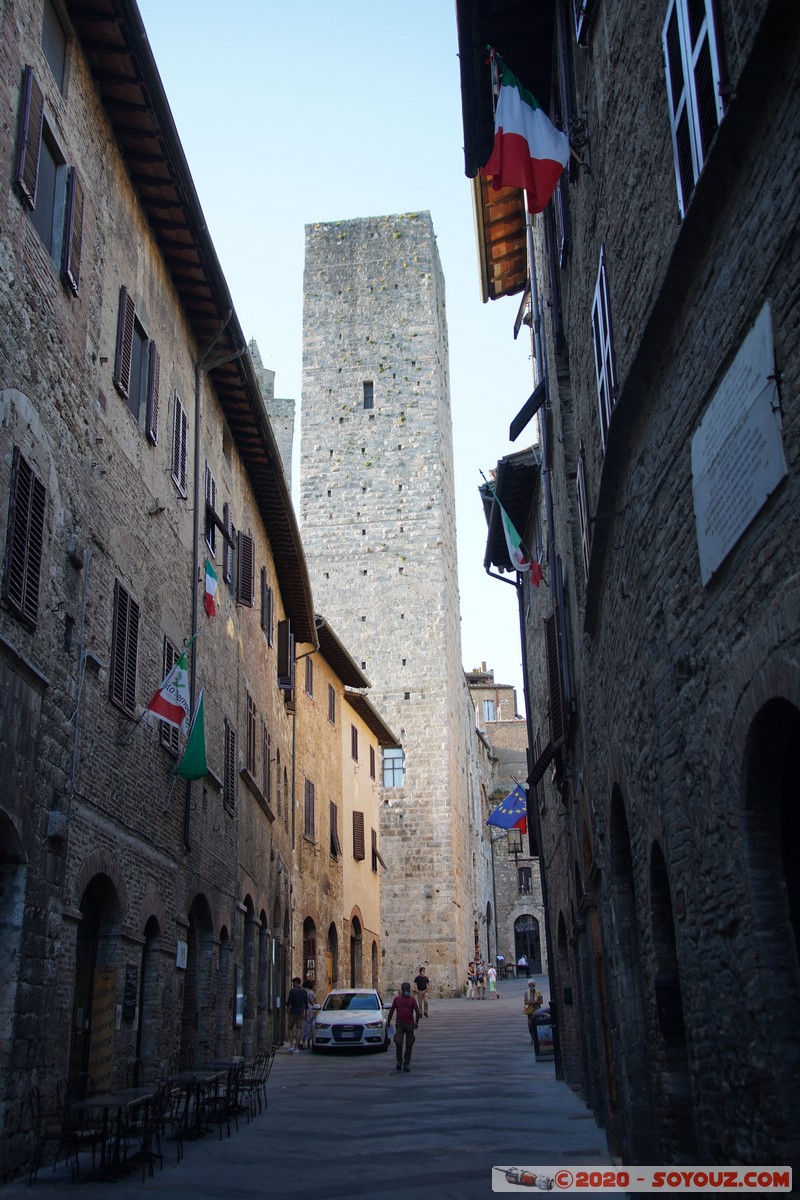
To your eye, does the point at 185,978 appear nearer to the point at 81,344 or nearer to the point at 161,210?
the point at 81,344

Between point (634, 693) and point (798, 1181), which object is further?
point (634, 693)

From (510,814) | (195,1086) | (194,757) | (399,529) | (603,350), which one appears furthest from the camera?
(399,529)

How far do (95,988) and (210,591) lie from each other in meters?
6.40

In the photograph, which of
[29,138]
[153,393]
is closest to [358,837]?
[153,393]

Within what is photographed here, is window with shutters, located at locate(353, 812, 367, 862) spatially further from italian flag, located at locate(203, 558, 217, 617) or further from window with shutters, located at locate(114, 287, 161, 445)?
window with shutters, located at locate(114, 287, 161, 445)

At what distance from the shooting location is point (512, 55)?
11.6 meters

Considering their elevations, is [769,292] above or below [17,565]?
below

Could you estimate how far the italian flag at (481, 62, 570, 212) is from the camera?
340 inches

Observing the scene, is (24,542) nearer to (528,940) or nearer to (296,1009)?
(296,1009)

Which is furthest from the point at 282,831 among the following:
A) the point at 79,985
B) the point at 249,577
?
the point at 79,985

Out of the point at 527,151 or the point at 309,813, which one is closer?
the point at 527,151

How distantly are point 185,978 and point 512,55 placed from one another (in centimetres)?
1131

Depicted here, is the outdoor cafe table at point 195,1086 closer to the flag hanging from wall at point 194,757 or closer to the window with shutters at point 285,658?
the flag hanging from wall at point 194,757

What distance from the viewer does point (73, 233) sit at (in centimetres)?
1057
